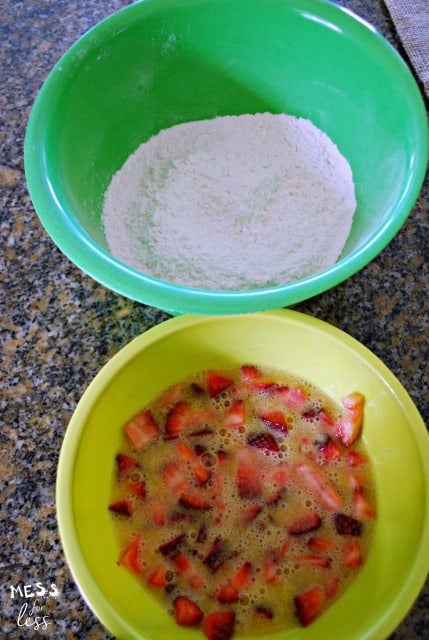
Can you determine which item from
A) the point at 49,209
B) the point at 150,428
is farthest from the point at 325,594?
the point at 49,209

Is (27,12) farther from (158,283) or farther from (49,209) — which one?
(158,283)

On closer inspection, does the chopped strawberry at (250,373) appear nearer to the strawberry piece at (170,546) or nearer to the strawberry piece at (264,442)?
the strawberry piece at (264,442)

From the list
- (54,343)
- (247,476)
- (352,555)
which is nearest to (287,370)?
(247,476)

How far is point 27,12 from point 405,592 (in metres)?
1.43

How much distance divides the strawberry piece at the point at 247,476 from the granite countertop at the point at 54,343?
252 millimetres

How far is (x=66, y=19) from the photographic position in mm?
1400

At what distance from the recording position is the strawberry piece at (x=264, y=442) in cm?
87

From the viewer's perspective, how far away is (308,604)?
757mm

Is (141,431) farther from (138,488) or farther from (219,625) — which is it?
(219,625)

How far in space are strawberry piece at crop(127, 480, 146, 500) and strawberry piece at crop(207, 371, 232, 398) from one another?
167mm

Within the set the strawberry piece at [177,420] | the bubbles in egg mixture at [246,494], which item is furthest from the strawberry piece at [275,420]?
the strawberry piece at [177,420]

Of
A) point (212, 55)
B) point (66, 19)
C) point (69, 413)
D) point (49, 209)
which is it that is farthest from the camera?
point (66, 19)

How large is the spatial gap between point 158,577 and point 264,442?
0.23 metres

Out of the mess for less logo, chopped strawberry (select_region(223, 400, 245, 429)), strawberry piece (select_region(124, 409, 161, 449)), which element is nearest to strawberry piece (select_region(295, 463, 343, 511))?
chopped strawberry (select_region(223, 400, 245, 429))
